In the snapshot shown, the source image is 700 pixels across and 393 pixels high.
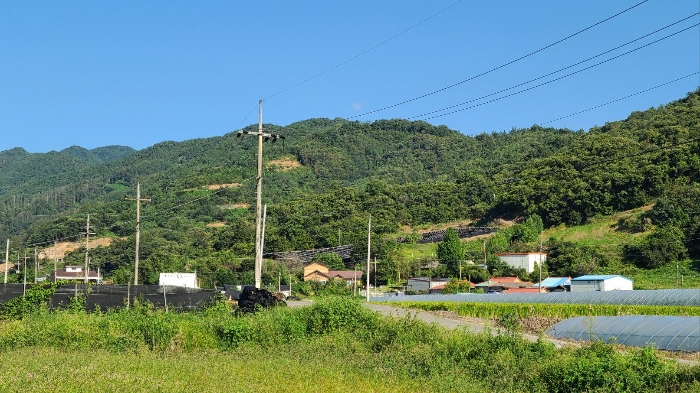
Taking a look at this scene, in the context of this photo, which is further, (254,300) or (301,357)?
(254,300)

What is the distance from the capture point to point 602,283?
1939 inches

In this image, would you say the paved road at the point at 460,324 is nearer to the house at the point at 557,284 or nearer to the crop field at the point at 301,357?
the crop field at the point at 301,357

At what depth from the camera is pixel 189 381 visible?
39.4ft

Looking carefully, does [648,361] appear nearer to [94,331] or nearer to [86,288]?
[94,331]

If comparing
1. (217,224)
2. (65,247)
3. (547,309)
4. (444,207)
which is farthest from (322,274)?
(65,247)

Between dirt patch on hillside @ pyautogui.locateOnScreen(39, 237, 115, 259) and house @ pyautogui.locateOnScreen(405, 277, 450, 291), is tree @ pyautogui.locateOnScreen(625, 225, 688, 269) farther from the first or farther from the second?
dirt patch on hillside @ pyautogui.locateOnScreen(39, 237, 115, 259)

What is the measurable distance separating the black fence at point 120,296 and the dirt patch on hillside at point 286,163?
115758 mm

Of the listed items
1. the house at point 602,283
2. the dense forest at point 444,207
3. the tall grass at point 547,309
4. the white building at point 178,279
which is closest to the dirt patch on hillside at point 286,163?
the dense forest at point 444,207

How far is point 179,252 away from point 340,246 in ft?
58.4

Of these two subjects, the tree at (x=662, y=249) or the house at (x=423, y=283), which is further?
the house at (x=423, y=283)

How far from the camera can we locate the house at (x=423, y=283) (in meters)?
63.8

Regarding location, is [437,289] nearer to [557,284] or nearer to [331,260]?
[557,284]

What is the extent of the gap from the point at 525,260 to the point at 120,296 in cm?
4875

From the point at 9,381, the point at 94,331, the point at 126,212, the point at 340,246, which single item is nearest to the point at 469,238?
the point at 340,246
